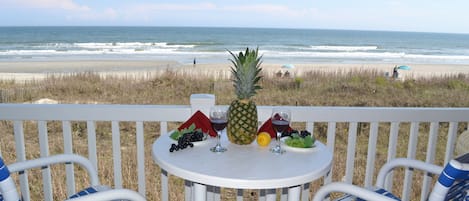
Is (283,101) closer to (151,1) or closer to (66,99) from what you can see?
(66,99)

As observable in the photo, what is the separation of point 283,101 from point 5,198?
5.23 metres

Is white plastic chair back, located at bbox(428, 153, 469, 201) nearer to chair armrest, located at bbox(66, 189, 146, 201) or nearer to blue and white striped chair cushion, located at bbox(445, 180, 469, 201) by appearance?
blue and white striped chair cushion, located at bbox(445, 180, 469, 201)

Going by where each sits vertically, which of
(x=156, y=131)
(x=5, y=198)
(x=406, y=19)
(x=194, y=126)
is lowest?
(x=156, y=131)

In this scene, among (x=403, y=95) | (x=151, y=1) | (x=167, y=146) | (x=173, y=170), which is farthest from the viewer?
(x=151, y=1)

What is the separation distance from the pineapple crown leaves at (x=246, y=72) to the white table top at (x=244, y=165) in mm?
234

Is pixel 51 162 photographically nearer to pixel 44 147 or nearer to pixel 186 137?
pixel 44 147

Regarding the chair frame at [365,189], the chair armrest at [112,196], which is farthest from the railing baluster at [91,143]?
the chair frame at [365,189]

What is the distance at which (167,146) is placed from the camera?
139cm

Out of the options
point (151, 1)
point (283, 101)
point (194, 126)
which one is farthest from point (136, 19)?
point (194, 126)

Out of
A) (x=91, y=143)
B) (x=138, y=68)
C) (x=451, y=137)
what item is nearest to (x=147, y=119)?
(x=91, y=143)

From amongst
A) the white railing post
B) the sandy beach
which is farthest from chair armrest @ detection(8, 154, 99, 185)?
the sandy beach

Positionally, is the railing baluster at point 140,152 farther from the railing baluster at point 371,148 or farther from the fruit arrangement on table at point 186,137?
the railing baluster at point 371,148

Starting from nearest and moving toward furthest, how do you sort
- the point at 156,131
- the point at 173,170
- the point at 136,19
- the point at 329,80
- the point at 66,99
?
the point at 173,170 < the point at 156,131 < the point at 66,99 < the point at 329,80 < the point at 136,19

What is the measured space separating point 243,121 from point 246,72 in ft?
0.66
